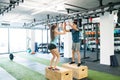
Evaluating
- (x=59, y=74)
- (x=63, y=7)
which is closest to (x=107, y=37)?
(x=63, y=7)

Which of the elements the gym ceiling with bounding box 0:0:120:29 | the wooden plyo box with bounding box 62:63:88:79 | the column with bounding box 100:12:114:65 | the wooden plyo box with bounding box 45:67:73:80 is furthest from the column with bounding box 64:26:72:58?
the wooden plyo box with bounding box 45:67:73:80

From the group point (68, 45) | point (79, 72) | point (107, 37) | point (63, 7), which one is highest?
point (63, 7)

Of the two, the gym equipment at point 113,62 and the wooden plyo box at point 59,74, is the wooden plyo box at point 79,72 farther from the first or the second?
the gym equipment at point 113,62

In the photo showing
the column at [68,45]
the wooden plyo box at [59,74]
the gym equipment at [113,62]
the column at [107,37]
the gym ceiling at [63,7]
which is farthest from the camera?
the column at [68,45]

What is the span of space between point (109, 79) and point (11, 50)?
12.4 m

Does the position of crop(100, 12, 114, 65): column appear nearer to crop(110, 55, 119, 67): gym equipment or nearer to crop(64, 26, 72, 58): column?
crop(110, 55, 119, 67): gym equipment

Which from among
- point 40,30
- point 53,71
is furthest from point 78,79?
point 40,30

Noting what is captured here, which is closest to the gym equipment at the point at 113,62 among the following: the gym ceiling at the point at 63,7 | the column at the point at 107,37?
the column at the point at 107,37

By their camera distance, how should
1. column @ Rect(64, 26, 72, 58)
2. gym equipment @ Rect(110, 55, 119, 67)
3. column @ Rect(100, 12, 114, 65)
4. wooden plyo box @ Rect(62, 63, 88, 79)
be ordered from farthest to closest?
column @ Rect(64, 26, 72, 58), column @ Rect(100, 12, 114, 65), gym equipment @ Rect(110, 55, 119, 67), wooden plyo box @ Rect(62, 63, 88, 79)

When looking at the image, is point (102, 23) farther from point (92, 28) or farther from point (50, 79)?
point (92, 28)

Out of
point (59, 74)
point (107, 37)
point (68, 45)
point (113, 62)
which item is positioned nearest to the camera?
point (59, 74)

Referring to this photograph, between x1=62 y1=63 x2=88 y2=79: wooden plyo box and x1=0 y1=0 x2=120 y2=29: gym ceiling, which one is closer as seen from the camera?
x1=62 y1=63 x2=88 y2=79: wooden plyo box

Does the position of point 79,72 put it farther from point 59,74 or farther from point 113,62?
point 113,62

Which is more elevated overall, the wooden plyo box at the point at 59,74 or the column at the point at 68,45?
the column at the point at 68,45
